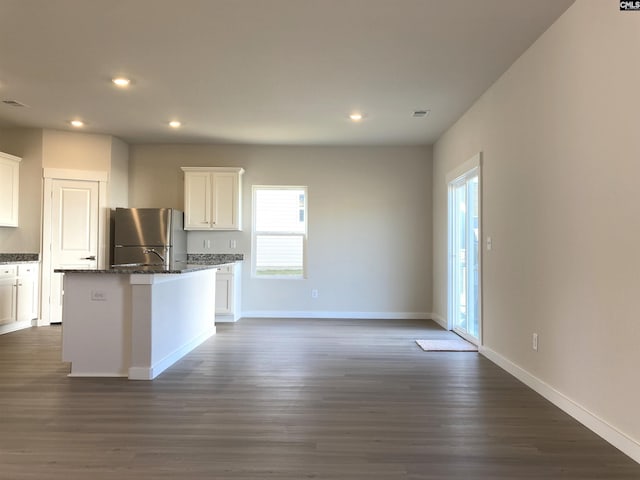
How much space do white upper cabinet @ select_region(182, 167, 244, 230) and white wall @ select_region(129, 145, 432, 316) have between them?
0.95 feet

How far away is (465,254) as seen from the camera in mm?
5461

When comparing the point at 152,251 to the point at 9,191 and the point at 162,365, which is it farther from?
the point at 162,365

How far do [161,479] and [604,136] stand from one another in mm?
2991

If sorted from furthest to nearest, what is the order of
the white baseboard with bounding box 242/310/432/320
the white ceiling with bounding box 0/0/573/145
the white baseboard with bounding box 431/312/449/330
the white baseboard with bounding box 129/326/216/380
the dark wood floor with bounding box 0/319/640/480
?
the white baseboard with bounding box 242/310/432/320
the white baseboard with bounding box 431/312/449/330
the white baseboard with bounding box 129/326/216/380
the white ceiling with bounding box 0/0/573/145
the dark wood floor with bounding box 0/319/640/480

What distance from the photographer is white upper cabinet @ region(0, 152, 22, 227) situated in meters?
5.79

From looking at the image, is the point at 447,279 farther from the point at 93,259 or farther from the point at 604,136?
the point at 93,259

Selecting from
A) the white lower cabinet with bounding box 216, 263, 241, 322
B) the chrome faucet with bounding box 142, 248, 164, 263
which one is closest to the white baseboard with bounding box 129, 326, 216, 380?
the white lower cabinet with bounding box 216, 263, 241, 322

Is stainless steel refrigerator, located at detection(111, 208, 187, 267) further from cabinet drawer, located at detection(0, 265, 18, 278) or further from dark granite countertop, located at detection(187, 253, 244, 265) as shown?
cabinet drawer, located at detection(0, 265, 18, 278)

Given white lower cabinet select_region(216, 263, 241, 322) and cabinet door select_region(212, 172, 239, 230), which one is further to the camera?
cabinet door select_region(212, 172, 239, 230)

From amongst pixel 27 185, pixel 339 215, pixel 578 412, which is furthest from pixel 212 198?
pixel 578 412

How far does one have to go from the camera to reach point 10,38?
11.4ft

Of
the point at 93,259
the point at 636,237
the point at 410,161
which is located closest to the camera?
the point at 636,237

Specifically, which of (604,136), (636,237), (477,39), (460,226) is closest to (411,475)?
(636,237)

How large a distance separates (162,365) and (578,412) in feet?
10.5
